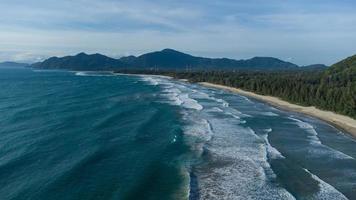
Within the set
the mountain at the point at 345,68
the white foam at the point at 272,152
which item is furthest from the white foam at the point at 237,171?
the mountain at the point at 345,68

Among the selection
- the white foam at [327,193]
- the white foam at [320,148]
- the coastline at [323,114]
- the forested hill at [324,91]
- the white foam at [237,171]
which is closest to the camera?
the white foam at [327,193]

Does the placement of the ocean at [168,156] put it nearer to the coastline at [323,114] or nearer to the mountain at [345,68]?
the coastline at [323,114]

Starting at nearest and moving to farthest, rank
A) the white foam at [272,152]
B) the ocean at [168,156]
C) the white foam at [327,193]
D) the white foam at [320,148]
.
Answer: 1. the white foam at [327,193]
2. the ocean at [168,156]
3. the white foam at [272,152]
4. the white foam at [320,148]

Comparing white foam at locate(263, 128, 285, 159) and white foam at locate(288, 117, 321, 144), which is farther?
white foam at locate(288, 117, 321, 144)

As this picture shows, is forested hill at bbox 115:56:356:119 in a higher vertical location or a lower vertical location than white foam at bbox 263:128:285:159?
higher

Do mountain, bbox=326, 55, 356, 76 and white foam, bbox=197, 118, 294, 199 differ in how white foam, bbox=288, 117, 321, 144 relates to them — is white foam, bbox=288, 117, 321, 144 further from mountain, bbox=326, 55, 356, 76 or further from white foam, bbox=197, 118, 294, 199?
mountain, bbox=326, 55, 356, 76

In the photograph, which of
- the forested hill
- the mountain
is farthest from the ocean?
the mountain

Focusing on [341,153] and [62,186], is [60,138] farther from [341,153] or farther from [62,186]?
[341,153]

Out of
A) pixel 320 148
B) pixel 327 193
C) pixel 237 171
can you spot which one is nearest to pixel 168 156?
pixel 237 171

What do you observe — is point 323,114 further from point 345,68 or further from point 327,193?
point 345,68
